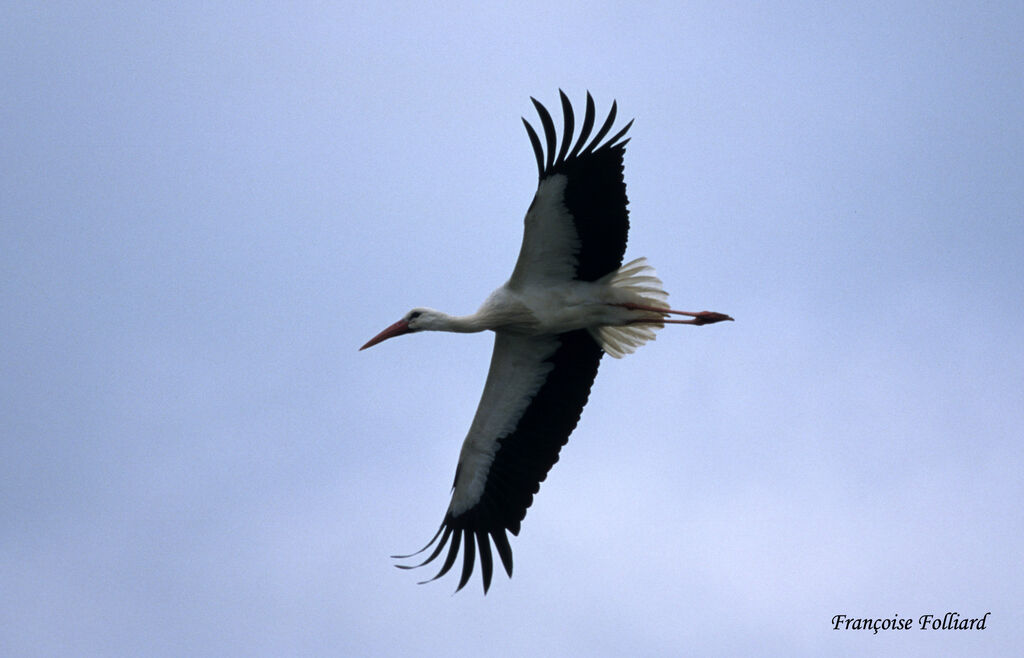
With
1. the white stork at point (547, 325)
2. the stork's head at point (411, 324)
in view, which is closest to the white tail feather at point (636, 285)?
the white stork at point (547, 325)

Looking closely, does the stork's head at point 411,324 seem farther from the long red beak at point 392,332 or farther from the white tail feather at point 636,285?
the white tail feather at point 636,285

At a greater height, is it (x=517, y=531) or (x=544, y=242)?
(x=544, y=242)

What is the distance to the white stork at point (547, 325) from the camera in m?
7.66

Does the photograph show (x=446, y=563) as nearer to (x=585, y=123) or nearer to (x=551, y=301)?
(x=551, y=301)

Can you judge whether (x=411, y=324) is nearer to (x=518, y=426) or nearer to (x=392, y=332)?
(x=392, y=332)

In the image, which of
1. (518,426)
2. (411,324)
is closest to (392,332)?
(411,324)

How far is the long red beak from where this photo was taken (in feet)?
28.8

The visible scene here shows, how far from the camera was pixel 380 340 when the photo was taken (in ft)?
29.2

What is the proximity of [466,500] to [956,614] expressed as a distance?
342 centimetres

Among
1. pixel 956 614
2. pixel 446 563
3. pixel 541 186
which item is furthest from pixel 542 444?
pixel 956 614

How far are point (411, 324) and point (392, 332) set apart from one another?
19 cm

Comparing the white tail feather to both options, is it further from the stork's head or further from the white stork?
the stork's head

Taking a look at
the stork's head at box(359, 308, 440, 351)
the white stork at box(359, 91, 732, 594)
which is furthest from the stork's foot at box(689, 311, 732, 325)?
the stork's head at box(359, 308, 440, 351)

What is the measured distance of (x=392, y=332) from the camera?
29.0 ft
